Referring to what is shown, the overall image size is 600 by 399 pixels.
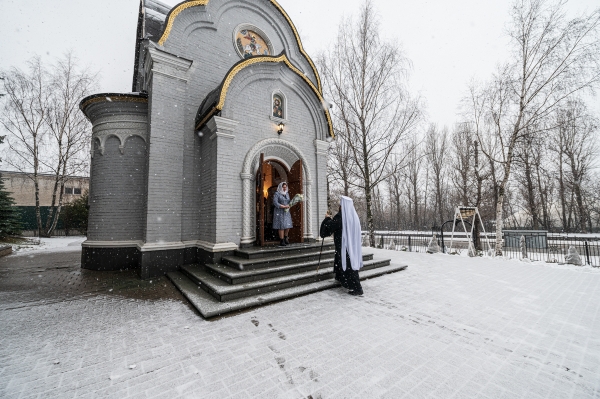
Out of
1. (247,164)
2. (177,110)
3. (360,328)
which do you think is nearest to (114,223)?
(177,110)

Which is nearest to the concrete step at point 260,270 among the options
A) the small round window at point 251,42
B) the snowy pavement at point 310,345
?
the snowy pavement at point 310,345

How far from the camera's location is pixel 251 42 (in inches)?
356

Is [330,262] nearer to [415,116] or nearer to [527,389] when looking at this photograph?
[527,389]

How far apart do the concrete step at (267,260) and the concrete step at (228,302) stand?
0.84 meters

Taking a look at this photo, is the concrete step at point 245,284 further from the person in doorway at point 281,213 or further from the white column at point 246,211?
the person in doorway at point 281,213

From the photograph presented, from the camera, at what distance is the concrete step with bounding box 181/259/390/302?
4639 millimetres

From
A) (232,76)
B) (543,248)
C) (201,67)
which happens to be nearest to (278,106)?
(232,76)

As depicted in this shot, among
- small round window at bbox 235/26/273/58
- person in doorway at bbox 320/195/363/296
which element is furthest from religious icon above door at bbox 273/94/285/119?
person in doorway at bbox 320/195/363/296

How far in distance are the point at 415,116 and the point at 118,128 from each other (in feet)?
43.5

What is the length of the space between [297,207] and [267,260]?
2.74m

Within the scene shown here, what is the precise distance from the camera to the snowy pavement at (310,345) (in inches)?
95.0

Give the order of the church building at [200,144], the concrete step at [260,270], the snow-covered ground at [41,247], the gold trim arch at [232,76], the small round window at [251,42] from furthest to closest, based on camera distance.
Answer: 1. the snow-covered ground at [41,247]
2. the small round window at [251,42]
3. the church building at [200,144]
4. the gold trim arch at [232,76]
5. the concrete step at [260,270]

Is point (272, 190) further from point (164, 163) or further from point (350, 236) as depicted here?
point (350, 236)

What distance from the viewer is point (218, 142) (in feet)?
21.4
